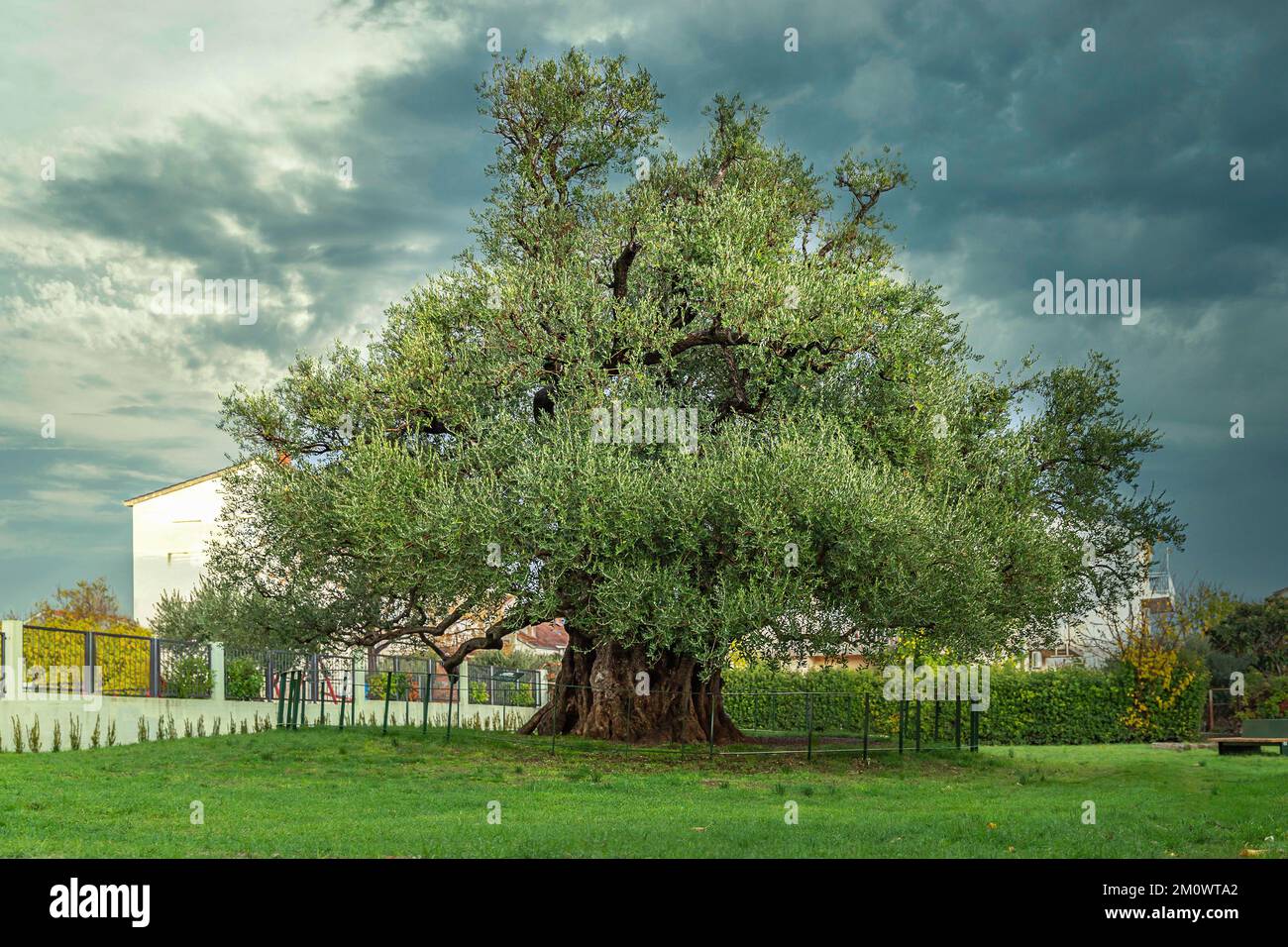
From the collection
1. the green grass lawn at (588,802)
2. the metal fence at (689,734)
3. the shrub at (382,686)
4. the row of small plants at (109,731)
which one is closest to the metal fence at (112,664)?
the row of small plants at (109,731)

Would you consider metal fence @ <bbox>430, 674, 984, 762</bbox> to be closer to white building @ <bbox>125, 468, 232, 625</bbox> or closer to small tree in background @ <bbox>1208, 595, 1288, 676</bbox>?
small tree in background @ <bbox>1208, 595, 1288, 676</bbox>

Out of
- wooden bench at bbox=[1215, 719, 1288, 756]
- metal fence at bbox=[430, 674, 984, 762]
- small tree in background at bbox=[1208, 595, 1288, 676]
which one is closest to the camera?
metal fence at bbox=[430, 674, 984, 762]

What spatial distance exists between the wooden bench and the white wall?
180 feet

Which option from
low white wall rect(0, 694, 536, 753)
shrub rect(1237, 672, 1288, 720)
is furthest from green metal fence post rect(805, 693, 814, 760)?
shrub rect(1237, 672, 1288, 720)

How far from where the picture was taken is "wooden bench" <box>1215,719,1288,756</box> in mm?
30895

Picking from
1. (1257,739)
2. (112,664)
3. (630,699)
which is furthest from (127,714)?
(1257,739)

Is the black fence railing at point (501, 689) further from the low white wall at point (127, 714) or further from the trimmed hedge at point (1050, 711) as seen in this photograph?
the trimmed hedge at point (1050, 711)

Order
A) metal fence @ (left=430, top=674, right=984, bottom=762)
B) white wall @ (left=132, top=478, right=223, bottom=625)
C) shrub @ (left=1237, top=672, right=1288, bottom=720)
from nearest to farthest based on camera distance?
1. metal fence @ (left=430, top=674, right=984, bottom=762)
2. shrub @ (left=1237, top=672, right=1288, bottom=720)
3. white wall @ (left=132, top=478, right=223, bottom=625)

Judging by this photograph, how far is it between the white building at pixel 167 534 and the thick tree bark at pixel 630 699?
142 ft

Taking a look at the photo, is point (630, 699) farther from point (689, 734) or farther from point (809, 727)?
point (809, 727)

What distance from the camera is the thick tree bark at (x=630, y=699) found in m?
29.3
